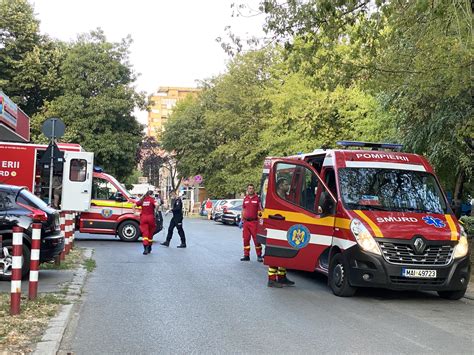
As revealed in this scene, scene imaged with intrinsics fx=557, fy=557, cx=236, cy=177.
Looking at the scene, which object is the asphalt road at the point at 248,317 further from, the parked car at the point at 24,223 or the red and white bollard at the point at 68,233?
the red and white bollard at the point at 68,233

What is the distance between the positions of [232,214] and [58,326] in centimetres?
2616

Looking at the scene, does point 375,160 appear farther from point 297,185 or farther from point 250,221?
point 250,221

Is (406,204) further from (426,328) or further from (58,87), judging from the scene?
(58,87)

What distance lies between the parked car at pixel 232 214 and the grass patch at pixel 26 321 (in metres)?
24.1

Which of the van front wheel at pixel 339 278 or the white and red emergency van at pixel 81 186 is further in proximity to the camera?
the white and red emergency van at pixel 81 186

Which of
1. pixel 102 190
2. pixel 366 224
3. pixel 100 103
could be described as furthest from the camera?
pixel 100 103

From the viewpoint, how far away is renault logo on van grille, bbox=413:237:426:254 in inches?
328

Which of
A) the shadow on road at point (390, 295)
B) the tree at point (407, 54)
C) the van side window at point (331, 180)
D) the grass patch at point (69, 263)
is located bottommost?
the grass patch at point (69, 263)

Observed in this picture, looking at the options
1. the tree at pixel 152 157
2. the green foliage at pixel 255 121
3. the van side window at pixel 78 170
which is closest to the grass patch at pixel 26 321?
the van side window at pixel 78 170

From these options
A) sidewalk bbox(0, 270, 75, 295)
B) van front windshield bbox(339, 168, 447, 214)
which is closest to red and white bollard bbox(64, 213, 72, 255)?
sidewalk bbox(0, 270, 75, 295)

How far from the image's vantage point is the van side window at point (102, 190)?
1842 centimetres

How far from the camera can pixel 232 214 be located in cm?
3247

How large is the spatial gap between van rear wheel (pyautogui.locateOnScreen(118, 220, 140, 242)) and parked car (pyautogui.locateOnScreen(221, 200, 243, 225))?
13795 millimetres

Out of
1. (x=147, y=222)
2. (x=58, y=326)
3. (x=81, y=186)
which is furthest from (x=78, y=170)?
(x=58, y=326)
